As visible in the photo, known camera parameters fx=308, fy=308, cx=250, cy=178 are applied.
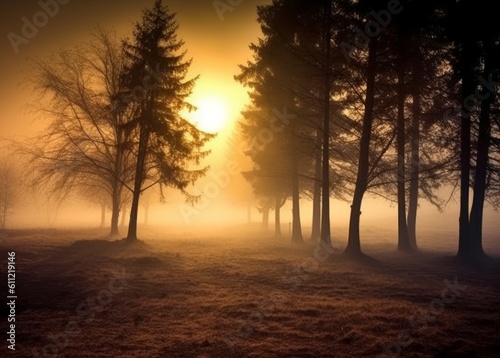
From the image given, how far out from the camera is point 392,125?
16.2 meters

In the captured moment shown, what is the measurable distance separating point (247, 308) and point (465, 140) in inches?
506

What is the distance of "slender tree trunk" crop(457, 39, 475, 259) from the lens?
13.3 metres

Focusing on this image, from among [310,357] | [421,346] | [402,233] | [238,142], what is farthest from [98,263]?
[238,142]

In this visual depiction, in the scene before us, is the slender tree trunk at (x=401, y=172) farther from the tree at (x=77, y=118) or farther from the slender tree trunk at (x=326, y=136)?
the tree at (x=77, y=118)

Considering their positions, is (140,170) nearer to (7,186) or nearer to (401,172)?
(401,172)

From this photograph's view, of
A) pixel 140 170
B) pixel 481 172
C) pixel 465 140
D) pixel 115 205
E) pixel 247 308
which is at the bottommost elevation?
pixel 247 308

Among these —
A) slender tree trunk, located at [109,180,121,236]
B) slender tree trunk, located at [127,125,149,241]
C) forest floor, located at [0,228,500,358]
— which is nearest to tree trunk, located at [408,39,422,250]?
forest floor, located at [0,228,500,358]

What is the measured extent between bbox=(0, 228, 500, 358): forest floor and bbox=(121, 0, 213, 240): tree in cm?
659

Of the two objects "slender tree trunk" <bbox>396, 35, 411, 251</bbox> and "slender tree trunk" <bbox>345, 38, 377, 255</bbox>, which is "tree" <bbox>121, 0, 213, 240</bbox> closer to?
"slender tree trunk" <bbox>345, 38, 377, 255</bbox>

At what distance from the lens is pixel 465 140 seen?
13.9m

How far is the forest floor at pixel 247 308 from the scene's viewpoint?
497 cm

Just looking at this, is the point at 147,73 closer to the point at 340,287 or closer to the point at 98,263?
the point at 98,263

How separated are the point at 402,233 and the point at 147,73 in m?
16.8

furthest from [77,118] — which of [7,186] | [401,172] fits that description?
[7,186]
